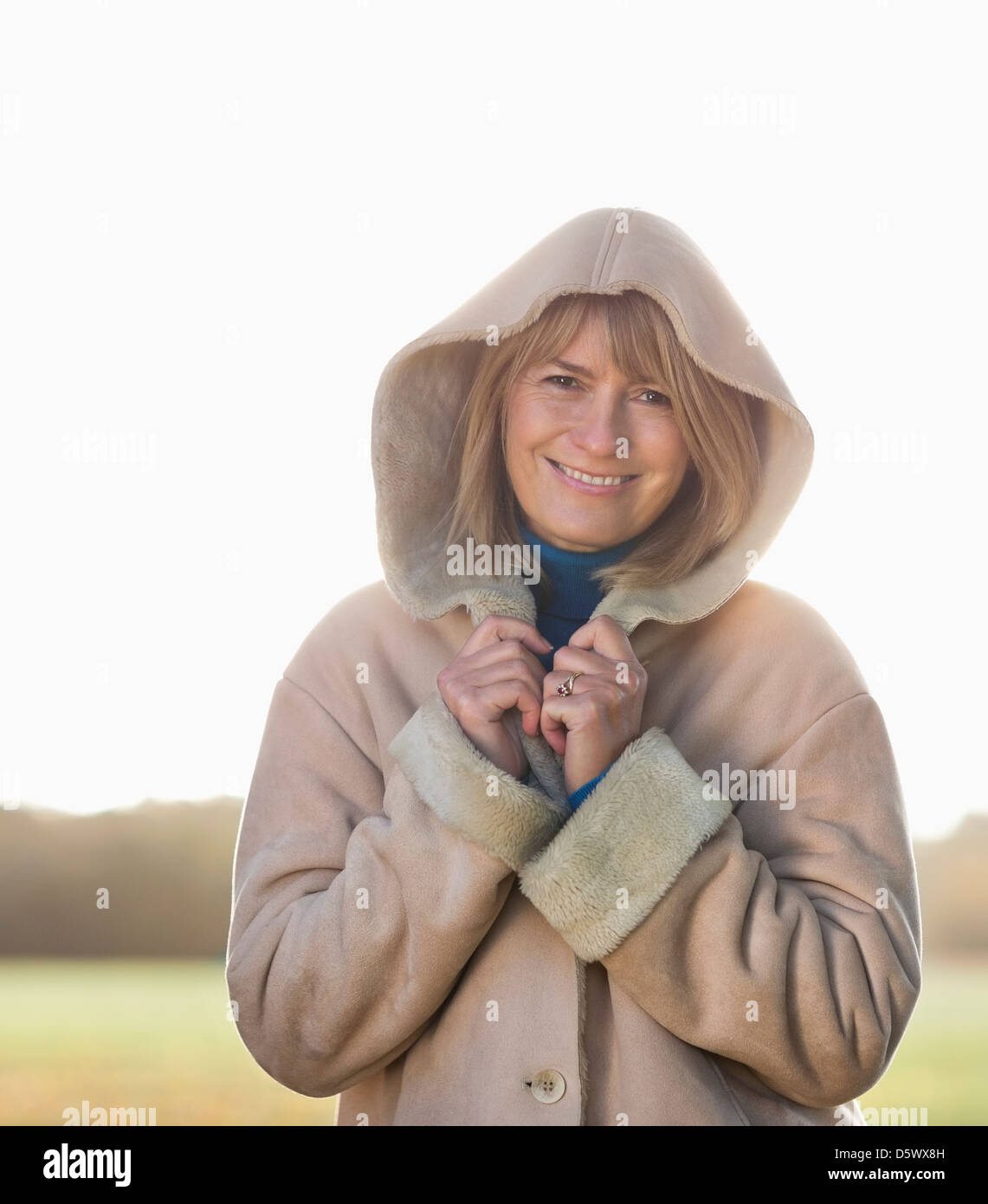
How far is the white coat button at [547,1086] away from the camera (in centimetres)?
200

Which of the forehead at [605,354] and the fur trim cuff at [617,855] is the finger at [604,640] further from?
the forehead at [605,354]

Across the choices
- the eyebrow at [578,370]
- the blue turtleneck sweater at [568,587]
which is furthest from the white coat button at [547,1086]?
the eyebrow at [578,370]

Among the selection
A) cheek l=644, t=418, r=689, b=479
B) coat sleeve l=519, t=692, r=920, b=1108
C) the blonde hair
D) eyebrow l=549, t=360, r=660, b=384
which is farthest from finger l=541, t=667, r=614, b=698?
eyebrow l=549, t=360, r=660, b=384

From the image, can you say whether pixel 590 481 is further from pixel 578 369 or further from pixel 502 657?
pixel 502 657

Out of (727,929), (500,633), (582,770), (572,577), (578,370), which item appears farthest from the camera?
(572,577)

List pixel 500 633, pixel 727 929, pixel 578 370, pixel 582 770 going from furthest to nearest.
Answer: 1. pixel 578 370
2. pixel 500 633
3. pixel 582 770
4. pixel 727 929

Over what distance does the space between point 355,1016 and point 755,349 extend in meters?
1.36

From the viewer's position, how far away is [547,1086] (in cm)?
201

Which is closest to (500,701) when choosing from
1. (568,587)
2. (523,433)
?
(568,587)

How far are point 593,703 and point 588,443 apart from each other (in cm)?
46

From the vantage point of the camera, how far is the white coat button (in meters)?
2.00

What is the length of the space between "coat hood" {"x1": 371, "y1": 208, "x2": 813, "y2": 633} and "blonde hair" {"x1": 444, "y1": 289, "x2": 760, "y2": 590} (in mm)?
36

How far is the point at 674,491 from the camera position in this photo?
232cm
